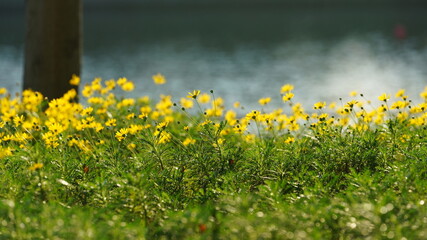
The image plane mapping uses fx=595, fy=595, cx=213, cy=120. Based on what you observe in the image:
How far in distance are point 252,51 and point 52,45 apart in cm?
2702

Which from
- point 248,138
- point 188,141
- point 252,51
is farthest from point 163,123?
point 252,51

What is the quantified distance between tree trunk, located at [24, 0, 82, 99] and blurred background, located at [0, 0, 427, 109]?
375 mm

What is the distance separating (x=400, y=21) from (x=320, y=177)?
48956 mm

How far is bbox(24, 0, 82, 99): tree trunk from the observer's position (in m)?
7.76

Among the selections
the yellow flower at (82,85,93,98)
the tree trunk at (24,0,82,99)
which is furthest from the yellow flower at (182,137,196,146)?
the tree trunk at (24,0,82,99)

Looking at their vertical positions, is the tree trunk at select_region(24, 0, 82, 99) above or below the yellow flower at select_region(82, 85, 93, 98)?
above

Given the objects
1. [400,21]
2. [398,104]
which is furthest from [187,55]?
[398,104]

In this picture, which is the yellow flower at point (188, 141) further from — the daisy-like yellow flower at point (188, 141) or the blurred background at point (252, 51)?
the blurred background at point (252, 51)

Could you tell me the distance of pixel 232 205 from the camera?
129 inches

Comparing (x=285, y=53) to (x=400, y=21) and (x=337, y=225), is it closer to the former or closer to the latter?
(x=400, y=21)

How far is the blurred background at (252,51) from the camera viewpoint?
2217cm

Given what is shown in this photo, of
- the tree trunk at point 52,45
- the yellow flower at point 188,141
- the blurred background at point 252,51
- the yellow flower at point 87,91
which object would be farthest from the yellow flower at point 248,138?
the blurred background at point 252,51

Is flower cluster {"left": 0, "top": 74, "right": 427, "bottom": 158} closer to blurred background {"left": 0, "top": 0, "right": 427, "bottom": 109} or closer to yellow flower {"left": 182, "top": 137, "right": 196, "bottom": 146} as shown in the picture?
yellow flower {"left": 182, "top": 137, "right": 196, "bottom": 146}

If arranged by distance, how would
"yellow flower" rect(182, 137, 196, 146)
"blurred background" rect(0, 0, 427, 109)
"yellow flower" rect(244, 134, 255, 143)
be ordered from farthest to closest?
"blurred background" rect(0, 0, 427, 109)
"yellow flower" rect(244, 134, 255, 143)
"yellow flower" rect(182, 137, 196, 146)
